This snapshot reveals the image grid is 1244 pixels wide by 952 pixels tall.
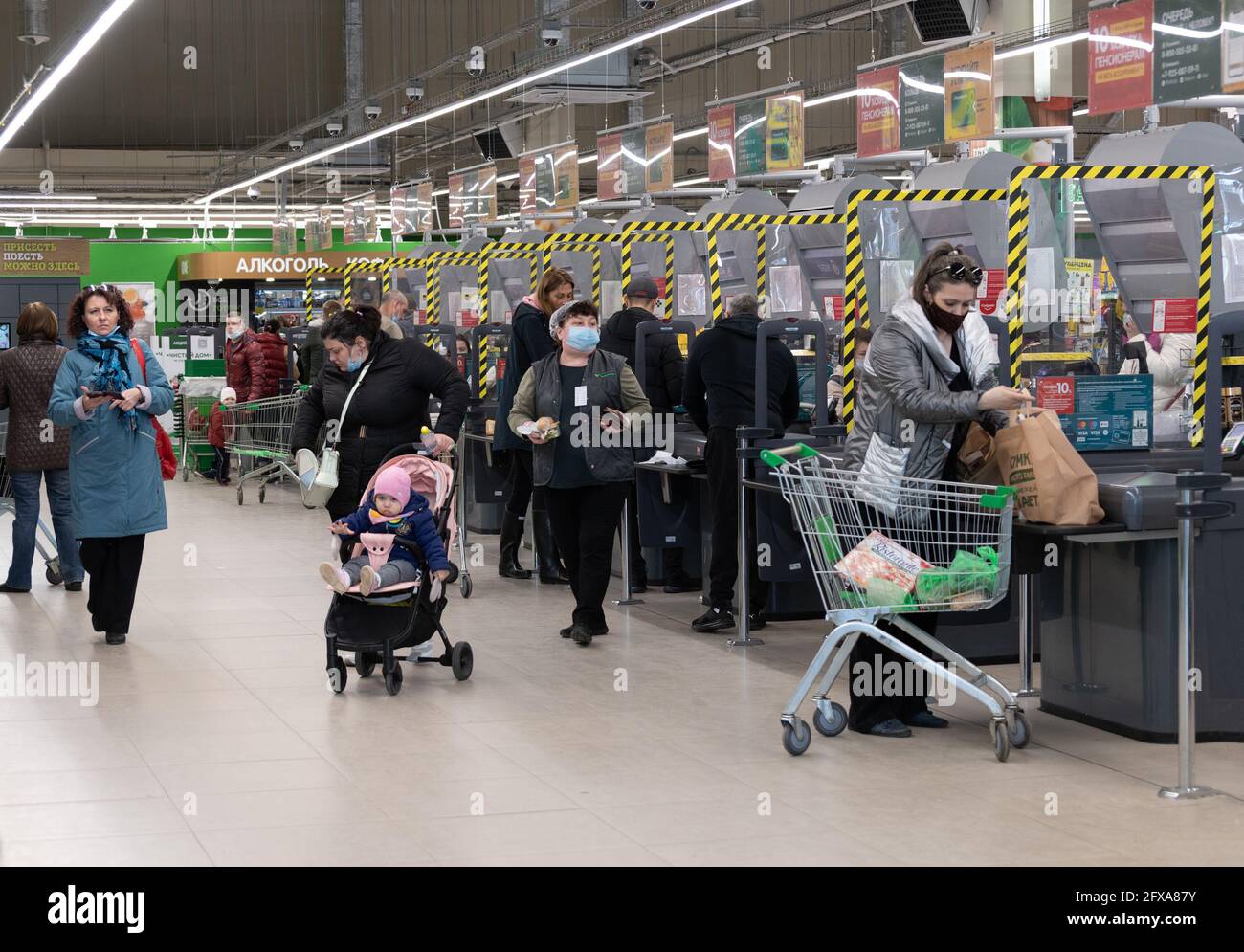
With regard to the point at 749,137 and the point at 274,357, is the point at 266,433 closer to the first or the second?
the point at 274,357

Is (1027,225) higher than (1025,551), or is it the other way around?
(1027,225)

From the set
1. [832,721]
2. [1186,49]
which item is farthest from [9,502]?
[1186,49]

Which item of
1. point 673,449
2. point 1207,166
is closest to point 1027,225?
point 1207,166

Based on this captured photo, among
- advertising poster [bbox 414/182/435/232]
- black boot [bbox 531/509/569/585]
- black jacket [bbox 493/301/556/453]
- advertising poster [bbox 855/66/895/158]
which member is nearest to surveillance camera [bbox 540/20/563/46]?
advertising poster [bbox 855/66/895/158]

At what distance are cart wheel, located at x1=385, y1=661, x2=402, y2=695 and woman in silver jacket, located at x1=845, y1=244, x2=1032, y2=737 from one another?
2.12 meters

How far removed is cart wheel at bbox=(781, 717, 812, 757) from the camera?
5.34 meters

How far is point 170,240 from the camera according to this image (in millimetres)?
32406

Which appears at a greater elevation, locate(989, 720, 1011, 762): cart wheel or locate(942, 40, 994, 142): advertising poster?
locate(942, 40, 994, 142): advertising poster

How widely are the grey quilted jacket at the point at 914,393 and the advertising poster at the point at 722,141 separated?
807cm

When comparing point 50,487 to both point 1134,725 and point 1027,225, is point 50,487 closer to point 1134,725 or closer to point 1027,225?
point 1027,225

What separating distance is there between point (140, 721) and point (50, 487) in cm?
366

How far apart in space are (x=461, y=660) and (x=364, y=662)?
40 cm

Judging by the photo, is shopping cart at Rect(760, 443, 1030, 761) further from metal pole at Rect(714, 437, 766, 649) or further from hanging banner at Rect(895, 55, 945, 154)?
hanging banner at Rect(895, 55, 945, 154)

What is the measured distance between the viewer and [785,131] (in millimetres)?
12688
